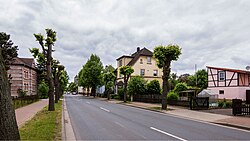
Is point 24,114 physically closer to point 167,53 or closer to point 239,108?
point 167,53

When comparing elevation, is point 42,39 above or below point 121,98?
above

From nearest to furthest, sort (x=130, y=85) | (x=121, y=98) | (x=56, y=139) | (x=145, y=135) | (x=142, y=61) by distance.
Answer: (x=56, y=139)
(x=145, y=135)
(x=130, y=85)
(x=121, y=98)
(x=142, y=61)

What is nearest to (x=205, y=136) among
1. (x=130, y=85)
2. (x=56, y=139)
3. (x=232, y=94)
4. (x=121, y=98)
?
(x=56, y=139)

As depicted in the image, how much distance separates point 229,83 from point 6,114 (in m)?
37.1

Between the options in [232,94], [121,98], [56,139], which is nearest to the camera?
[56,139]

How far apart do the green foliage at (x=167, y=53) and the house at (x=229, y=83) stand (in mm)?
16016

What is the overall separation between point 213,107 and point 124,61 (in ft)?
115

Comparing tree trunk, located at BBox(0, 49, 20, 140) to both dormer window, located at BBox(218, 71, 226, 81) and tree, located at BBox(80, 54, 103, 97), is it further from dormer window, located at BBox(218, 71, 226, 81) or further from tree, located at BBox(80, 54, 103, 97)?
tree, located at BBox(80, 54, 103, 97)

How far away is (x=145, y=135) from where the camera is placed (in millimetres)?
9750

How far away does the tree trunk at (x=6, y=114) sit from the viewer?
4.90m

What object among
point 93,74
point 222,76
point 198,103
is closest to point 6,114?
point 198,103

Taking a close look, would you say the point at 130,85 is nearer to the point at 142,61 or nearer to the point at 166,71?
the point at 142,61

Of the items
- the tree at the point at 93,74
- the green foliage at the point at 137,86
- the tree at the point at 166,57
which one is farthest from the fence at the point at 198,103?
the tree at the point at 93,74

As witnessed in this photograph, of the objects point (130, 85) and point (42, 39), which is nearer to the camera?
point (42, 39)
